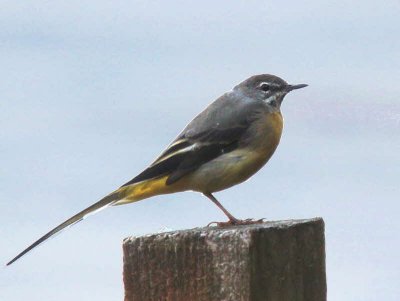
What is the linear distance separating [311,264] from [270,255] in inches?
10.4

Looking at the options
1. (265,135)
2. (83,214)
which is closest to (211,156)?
(265,135)

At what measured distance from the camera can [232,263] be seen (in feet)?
13.0

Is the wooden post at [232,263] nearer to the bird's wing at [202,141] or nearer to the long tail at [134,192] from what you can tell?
the long tail at [134,192]

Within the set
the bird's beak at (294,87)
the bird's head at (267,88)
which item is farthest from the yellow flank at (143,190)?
the bird's beak at (294,87)

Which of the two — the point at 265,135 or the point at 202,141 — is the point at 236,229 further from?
the point at 265,135

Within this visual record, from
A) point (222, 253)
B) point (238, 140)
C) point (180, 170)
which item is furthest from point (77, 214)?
point (222, 253)

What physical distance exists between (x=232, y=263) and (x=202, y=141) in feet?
12.6

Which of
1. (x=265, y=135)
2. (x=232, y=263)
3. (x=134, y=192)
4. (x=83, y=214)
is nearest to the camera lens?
(x=232, y=263)

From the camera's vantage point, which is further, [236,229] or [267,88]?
[267,88]

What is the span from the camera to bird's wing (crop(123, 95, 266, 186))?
750 centimetres

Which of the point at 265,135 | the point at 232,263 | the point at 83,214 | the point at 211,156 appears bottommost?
the point at 232,263

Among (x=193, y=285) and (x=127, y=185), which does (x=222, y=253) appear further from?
(x=127, y=185)

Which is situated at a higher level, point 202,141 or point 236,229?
point 202,141

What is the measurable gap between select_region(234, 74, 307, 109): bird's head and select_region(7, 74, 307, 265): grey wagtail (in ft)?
2.59
